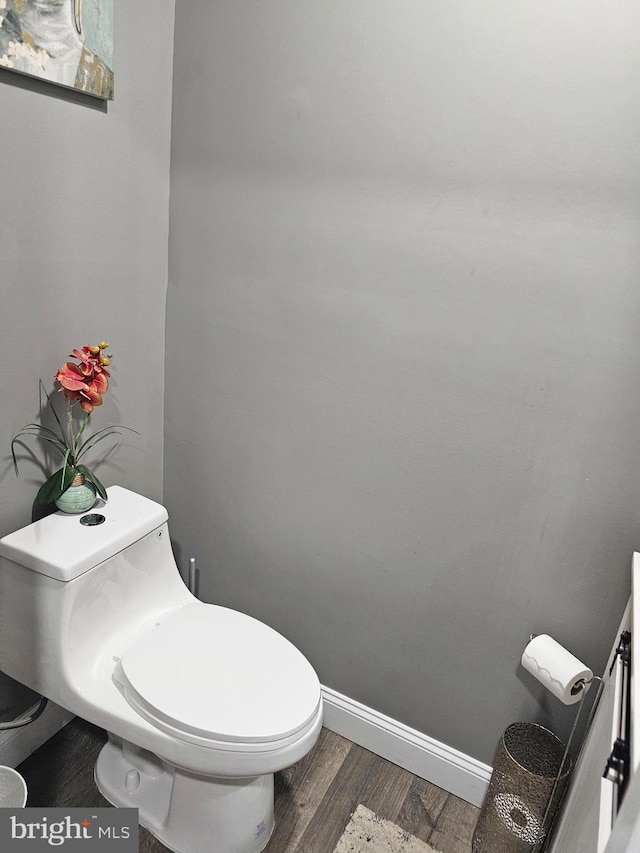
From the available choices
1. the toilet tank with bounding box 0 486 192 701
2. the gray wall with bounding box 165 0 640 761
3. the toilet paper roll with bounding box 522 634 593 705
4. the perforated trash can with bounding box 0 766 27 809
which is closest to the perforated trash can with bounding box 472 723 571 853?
the gray wall with bounding box 165 0 640 761

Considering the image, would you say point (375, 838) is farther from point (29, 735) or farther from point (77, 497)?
point (77, 497)

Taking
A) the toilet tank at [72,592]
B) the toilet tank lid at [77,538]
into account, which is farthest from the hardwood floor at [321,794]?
the toilet tank lid at [77,538]

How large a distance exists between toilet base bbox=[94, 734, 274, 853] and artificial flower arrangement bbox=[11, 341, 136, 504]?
728 millimetres

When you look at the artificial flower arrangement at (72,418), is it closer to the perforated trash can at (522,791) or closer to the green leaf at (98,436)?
the green leaf at (98,436)

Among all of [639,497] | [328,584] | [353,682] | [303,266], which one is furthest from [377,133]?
[353,682]

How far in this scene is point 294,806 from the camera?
1533mm

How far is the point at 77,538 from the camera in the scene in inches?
53.9

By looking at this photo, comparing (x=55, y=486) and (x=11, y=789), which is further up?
(x=55, y=486)

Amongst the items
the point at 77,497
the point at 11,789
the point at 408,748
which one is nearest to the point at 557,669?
the point at 408,748

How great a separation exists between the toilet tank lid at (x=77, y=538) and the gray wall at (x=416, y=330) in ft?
1.00

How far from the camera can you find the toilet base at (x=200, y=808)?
136cm

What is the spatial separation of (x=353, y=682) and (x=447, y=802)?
381mm

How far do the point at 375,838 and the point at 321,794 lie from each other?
18 centimetres

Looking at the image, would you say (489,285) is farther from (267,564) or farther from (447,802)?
(447,802)
